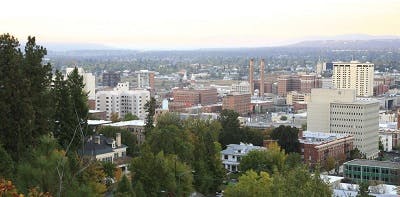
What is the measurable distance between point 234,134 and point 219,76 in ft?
370

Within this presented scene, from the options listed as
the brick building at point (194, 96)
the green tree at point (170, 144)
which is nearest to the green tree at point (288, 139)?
the green tree at point (170, 144)

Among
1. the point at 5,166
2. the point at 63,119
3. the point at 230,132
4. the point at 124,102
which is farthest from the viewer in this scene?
the point at 124,102

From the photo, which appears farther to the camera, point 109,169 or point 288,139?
point 288,139

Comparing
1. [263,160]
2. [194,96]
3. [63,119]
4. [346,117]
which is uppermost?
[63,119]

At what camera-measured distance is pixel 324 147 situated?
41.9 metres

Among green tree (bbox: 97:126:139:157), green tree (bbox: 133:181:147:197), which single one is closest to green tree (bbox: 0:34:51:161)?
green tree (bbox: 133:181:147:197)

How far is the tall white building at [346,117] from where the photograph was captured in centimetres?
4934

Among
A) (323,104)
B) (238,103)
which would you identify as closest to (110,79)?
(238,103)

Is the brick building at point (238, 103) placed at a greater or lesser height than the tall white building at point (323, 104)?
lesser

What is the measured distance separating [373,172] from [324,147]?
5965 mm

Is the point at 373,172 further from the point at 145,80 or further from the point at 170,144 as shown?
the point at 145,80

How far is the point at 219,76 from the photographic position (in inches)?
6122

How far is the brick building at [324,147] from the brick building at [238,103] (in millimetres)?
33352

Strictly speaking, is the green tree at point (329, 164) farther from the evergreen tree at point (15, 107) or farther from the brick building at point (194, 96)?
the brick building at point (194, 96)
